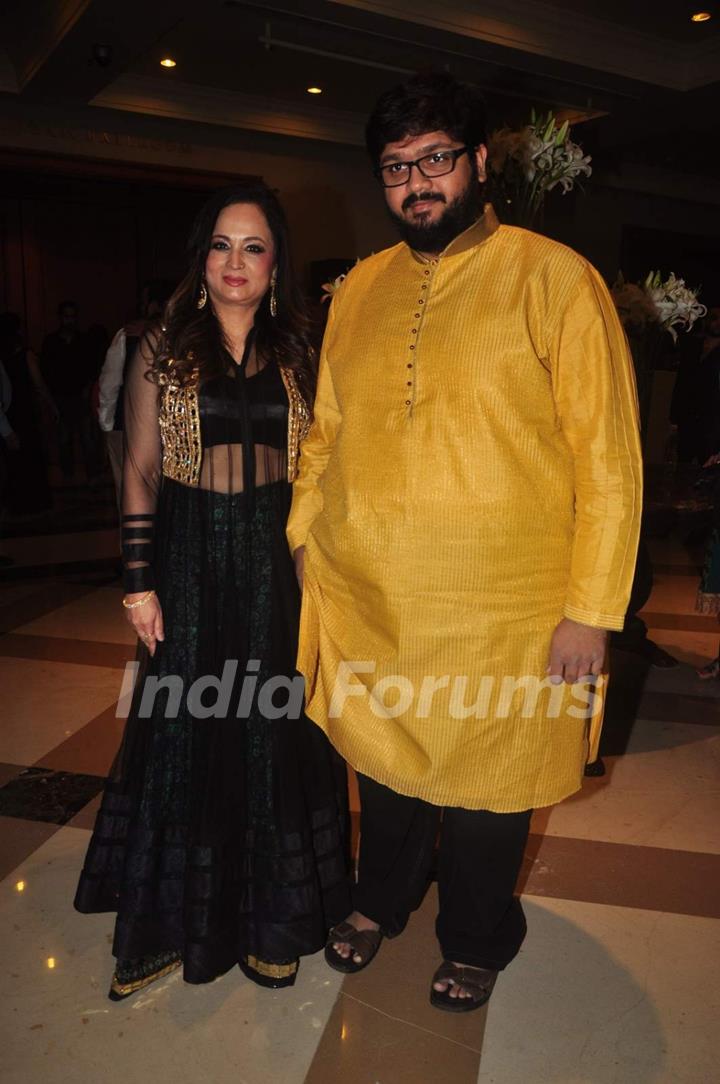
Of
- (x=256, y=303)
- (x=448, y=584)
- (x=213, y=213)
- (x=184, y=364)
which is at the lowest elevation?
(x=448, y=584)

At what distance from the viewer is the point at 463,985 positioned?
1.66 metres

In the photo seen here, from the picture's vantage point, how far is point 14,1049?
4.99 ft

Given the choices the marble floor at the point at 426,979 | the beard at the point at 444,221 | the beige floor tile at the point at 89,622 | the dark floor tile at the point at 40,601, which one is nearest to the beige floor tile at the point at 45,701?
the marble floor at the point at 426,979

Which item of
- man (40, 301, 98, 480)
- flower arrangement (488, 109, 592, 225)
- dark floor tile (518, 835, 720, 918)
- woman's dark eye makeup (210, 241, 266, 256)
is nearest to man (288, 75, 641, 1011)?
woman's dark eye makeup (210, 241, 266, 256)

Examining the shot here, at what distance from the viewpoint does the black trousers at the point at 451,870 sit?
5.28 feet

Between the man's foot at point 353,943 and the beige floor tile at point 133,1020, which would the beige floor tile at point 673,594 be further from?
the beige floor tile at point 133,1020

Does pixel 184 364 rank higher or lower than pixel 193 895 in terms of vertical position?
higher

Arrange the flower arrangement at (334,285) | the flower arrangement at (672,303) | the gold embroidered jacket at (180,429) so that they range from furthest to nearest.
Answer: the flower arrangement at (672,303), the flower arrangement at (334,285), the gold embroidered jacket at (180,429)

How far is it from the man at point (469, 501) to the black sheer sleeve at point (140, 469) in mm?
335

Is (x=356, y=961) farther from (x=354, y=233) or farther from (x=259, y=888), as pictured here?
(x=354, y=233)

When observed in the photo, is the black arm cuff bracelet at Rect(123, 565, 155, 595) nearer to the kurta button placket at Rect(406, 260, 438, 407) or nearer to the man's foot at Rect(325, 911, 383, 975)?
the kurta button placket at Rect(406, 260, 438, 407)

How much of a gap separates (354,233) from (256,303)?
850cm

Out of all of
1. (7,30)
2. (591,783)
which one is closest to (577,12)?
(7,30)

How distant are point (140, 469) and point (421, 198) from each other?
0.71m
